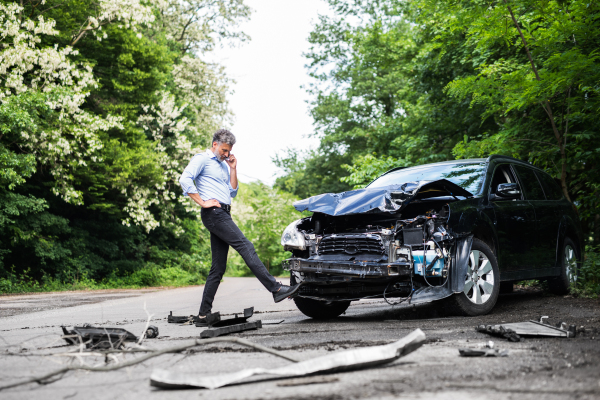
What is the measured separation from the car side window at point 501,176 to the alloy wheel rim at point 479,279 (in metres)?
1.18

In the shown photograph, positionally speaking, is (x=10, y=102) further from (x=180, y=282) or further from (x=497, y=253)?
(x=497, y=253)

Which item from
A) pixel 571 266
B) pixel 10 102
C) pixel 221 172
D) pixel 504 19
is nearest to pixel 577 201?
pixel 571 266

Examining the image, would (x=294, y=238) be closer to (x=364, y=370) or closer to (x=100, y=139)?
(x=364, y=370)

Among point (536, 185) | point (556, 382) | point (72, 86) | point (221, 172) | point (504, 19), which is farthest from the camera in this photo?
point (72, 86)

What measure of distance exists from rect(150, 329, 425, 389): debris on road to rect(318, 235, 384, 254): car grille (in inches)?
94.3

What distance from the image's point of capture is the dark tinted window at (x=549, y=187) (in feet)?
28.5

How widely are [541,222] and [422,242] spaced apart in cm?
280

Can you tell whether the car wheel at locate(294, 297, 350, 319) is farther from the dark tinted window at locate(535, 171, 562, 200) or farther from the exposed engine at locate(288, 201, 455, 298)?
the dark tinted window at locate(535, 171, 562, 200)

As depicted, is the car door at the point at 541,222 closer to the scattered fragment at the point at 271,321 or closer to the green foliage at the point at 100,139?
the scattered fragment at the point at 271,321

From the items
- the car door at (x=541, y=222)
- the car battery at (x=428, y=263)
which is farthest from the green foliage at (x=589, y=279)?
the car battery at (x=428, y=263)

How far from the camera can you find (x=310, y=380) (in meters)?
3.25

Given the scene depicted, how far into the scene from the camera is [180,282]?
2530 centimetres

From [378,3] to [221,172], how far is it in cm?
3426

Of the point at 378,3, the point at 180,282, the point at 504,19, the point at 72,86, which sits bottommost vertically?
the point at 180,282
